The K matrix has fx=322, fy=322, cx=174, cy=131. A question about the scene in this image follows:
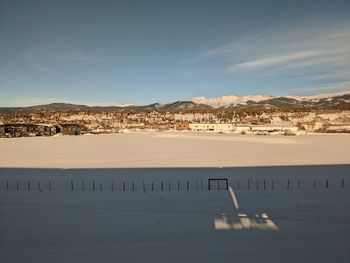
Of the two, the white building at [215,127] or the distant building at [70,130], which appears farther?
the white building at [215,127]

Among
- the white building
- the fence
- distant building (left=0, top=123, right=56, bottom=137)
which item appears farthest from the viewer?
the white building

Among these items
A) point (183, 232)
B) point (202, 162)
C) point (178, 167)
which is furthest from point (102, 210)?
point (202, 162)

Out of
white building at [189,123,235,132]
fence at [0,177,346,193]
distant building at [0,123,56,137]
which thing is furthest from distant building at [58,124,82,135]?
fence at [0,177,346,193]

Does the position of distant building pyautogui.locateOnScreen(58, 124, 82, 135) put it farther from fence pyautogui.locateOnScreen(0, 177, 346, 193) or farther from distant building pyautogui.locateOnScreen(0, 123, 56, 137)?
fence pyautogui.locateOnScreen(0, 177, 346, 193)

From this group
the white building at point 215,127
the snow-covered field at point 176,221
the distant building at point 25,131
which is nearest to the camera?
the snow-covered field at point 176,221

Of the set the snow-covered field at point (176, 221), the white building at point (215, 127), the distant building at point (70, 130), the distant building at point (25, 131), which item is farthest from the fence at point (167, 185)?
the white building at point (215, 127)

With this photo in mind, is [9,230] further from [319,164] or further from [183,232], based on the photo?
[319,164]

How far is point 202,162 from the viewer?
25047 mm

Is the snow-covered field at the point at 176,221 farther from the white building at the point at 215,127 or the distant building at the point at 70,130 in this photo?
the white building at the point at 215,127

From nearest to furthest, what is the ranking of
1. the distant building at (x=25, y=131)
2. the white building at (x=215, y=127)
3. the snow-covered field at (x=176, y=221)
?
the snow-covered field at (x=176, y=221), the distant building at (x=25, y=131), the white building at (x=215, y=127)

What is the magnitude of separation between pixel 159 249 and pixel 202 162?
16.7 meters

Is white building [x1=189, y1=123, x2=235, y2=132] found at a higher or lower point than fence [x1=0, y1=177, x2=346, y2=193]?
higher

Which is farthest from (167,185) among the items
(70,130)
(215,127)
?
(215,127)

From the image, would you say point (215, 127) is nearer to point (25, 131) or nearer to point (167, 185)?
point (25, 131)
